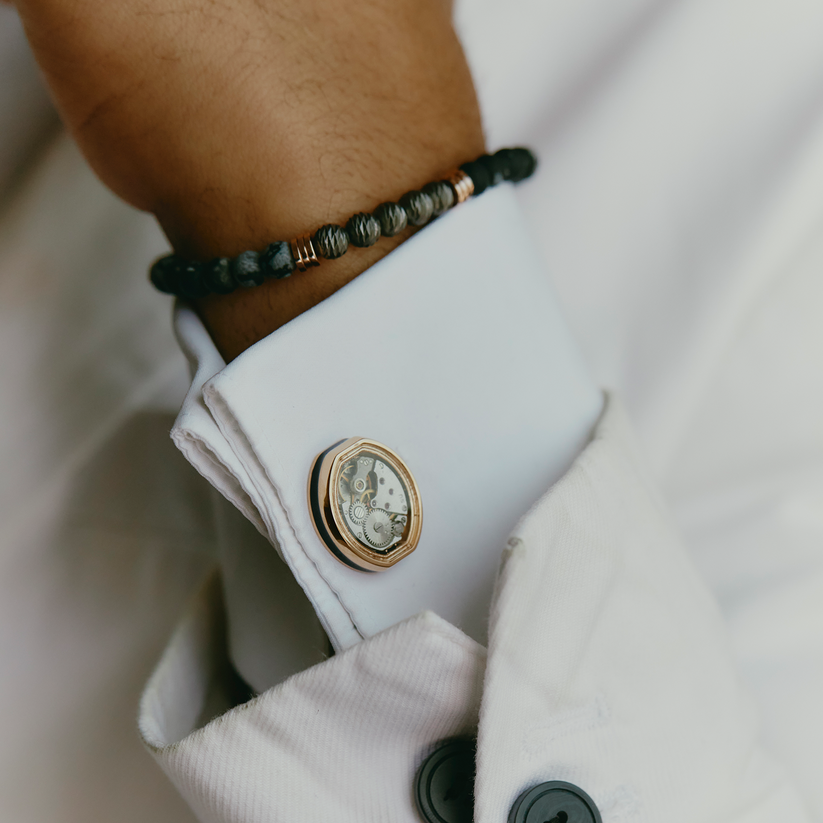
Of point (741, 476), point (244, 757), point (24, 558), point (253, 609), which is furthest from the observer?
point (741, 476)

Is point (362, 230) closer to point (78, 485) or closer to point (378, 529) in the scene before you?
point (378, 529)

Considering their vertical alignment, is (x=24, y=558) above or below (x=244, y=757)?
above

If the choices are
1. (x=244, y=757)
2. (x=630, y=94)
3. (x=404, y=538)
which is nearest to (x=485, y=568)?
(x=404, y=538)

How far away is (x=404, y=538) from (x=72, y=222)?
17.7 inches

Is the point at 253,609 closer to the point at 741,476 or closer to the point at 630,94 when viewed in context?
the point at 741,476

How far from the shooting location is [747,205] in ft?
2.40

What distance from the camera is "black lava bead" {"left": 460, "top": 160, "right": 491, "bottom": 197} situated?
470 millimetres

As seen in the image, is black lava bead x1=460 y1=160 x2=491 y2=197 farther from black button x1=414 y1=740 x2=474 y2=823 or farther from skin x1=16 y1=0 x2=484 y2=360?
black button x1=414 y1=740 x2=474 y2=823

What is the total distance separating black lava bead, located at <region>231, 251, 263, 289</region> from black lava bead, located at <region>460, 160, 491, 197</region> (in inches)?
5.7

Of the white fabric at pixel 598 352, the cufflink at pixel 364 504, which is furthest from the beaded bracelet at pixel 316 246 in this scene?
the white fabric at pixel 598 352

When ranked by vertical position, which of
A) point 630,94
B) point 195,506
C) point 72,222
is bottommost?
point 195,506

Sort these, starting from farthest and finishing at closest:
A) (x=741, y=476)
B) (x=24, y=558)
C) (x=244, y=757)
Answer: (x=741, y=476) < (x=24, y=558) < (x=244, y=757)

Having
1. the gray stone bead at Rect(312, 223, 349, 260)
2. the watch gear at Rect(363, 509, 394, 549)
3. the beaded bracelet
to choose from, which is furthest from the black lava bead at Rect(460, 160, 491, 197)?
the watch gear at Rect(363, 509, 394, 549)

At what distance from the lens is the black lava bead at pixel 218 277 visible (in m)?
0.43
